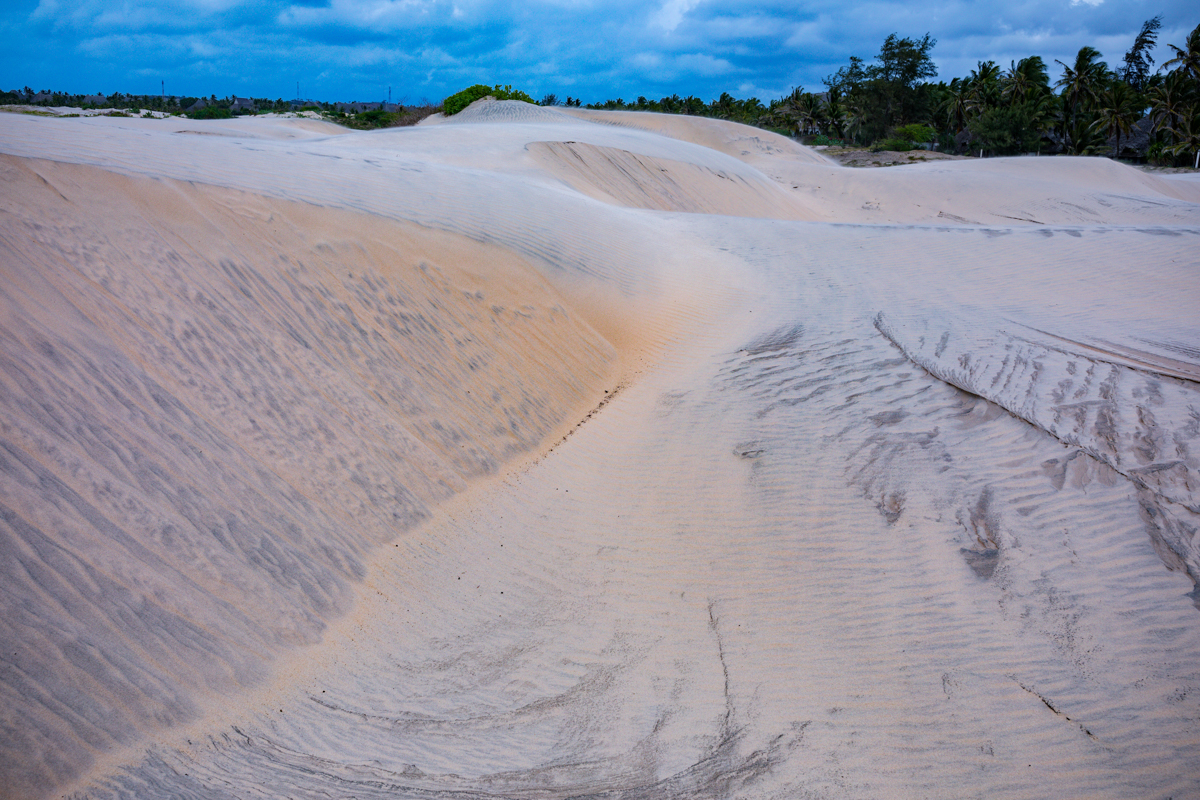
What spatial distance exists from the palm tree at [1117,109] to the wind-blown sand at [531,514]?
3789cm

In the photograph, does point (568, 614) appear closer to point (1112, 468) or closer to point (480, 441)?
point (480, 441)

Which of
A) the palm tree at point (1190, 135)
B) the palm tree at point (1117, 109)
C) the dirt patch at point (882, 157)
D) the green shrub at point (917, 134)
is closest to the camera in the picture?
the palm tree at point (1190, 135)

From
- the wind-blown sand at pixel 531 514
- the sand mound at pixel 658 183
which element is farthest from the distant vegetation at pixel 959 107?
the wind-blown sand at pixel 531 514

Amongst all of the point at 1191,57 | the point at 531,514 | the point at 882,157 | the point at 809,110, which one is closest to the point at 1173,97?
the point at 1191,57

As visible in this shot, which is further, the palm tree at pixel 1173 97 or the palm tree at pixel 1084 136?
the palm tree at pixel 1084 136

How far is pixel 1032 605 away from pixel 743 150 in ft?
95.4

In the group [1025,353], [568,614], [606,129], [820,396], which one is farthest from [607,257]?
[606,129]

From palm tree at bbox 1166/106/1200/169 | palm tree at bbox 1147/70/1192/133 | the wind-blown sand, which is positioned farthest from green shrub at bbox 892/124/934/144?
the wind-blown sand

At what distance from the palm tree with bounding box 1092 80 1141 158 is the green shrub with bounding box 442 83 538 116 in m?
31.3

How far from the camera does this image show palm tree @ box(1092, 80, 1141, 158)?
37344 millimetres

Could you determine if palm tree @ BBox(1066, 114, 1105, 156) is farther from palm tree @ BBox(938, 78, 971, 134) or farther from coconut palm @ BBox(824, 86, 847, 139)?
coconut palm @ BBox(824, 86, 847, 139)

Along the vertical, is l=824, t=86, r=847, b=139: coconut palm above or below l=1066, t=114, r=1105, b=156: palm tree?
above

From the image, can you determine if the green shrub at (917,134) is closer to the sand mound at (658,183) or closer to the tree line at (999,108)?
the tree line at (999,108)

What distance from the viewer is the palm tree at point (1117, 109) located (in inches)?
1470
